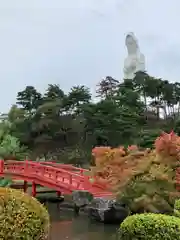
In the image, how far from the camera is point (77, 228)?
12.6 meters

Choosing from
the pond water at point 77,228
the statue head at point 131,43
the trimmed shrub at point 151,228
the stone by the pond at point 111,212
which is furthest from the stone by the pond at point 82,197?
the statue head at point 131,43

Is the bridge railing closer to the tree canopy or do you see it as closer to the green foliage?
the green foliage

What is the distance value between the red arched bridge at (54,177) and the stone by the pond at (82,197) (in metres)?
0.17

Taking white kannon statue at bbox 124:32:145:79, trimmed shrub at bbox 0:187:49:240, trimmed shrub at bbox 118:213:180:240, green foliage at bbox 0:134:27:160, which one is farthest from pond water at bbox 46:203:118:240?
white kannon statue at bbox 124:32:145:79

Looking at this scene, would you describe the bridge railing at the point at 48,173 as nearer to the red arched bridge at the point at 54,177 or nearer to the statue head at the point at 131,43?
the red arched bridge at the point at 54,177

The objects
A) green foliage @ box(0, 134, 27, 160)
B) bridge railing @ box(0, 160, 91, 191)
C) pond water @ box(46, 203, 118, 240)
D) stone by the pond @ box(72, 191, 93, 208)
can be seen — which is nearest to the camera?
pond water @ box(46, 203, 118, 240)

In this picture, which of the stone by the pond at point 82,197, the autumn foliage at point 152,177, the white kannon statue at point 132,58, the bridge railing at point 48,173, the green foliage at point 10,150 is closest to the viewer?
the autumn foliage at point 152,177

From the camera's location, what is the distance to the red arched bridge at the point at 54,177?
14599mm

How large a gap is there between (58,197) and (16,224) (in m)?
14.2

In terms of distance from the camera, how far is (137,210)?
446 inches

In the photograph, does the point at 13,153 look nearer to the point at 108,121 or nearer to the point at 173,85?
the point at 108,121

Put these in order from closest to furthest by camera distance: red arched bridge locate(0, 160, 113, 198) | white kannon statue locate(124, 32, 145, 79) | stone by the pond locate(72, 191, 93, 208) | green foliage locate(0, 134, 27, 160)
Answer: red arched bridge locate(0, 160, 113, 198), stone by the pond locate(72, 191, 93, 208), green foliage locate(0, 134, 27, 160), white kannon statue locate(124, 32, 145, 79)

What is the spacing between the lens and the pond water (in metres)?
11.3

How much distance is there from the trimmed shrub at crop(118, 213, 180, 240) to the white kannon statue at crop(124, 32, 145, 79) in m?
41.1
